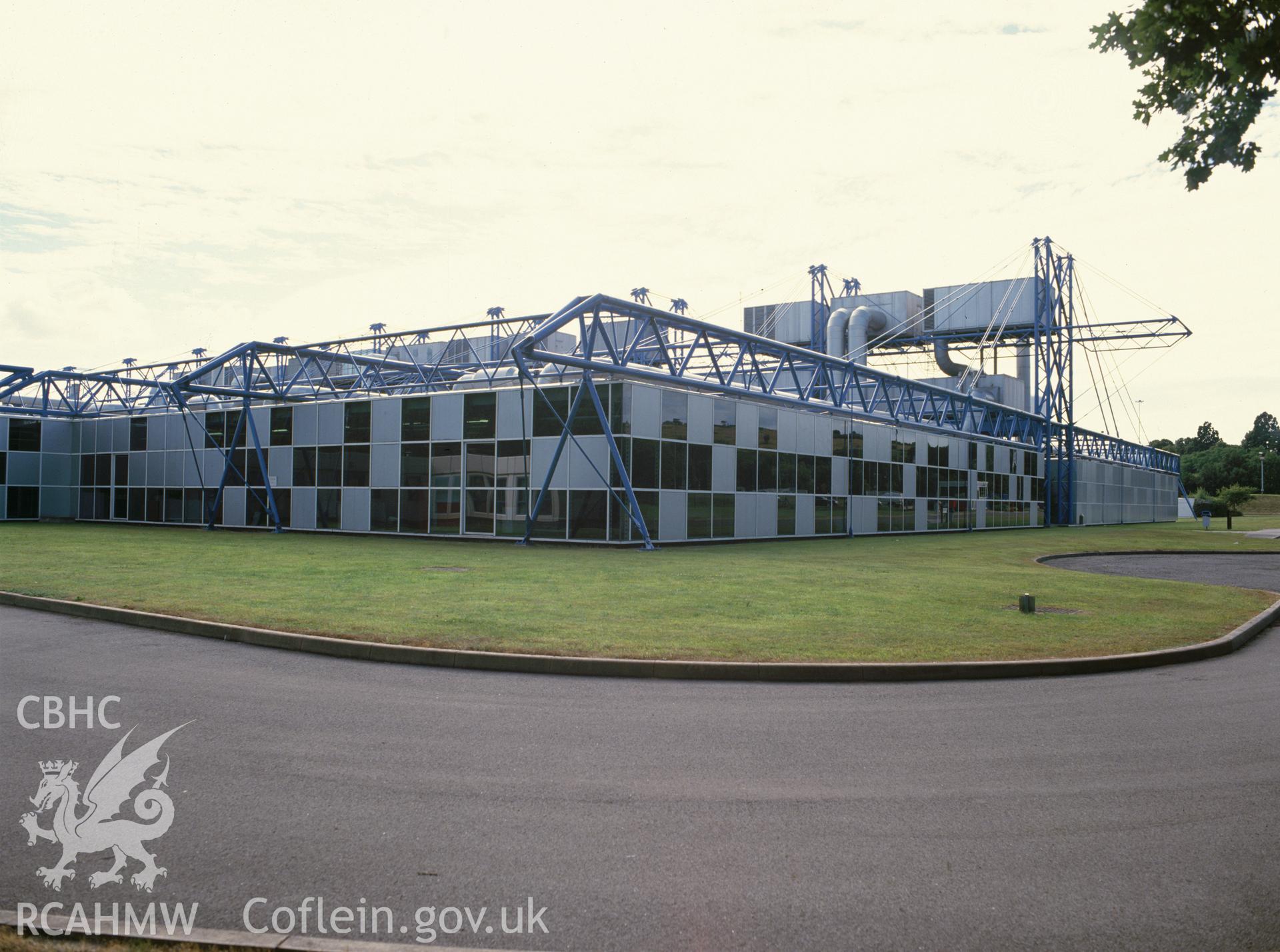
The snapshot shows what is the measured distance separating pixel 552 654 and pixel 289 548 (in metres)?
19.6

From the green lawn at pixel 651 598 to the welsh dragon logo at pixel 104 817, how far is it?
14.2 ft

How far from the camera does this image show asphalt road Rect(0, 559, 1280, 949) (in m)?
4.22

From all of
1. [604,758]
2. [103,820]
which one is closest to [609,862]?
[604,758]

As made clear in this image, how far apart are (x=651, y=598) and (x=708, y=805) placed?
9.50m

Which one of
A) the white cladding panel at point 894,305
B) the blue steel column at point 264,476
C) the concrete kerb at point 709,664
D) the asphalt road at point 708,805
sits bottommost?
the asphalt road at point 708,805

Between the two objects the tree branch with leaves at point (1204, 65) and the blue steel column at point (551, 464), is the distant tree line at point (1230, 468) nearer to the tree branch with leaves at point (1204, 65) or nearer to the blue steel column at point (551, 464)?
the blue steel column at point (551, 464)

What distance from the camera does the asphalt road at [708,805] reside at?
422 cm

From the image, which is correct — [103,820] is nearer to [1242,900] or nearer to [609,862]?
[609,862]

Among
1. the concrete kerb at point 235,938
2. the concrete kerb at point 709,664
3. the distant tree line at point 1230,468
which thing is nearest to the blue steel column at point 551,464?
the concrete kerb at point 709,664

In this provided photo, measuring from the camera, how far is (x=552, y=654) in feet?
31.6

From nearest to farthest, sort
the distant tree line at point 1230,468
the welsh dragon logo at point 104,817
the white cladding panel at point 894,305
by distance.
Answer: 1. the welsh dragon logo at point 104,817
2. the white cladding panel at point 894,305
3. the distant tree line at point 1230,468

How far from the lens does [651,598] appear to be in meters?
15.1

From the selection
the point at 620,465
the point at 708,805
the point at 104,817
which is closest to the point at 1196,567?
the point at 620,465

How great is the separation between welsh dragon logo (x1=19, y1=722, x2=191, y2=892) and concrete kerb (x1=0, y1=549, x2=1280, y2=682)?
11.9 feet
